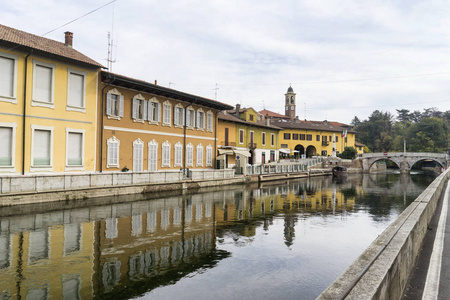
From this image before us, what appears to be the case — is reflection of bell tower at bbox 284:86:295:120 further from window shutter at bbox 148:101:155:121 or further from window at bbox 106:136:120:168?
window at bbox 106:136:120:168

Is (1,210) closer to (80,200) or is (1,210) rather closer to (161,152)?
(80,200)

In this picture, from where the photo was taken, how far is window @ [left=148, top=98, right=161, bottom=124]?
25688 millimetres

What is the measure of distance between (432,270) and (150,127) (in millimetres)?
22219

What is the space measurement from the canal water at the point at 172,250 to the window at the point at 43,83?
615 cm

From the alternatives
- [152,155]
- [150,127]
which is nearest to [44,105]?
[150,127]

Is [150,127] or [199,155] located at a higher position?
[150,127]

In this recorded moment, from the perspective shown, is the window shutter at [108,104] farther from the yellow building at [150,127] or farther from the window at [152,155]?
the window at [152,155]

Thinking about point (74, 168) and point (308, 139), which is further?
point (308, 139)

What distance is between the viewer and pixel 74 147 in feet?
67.0

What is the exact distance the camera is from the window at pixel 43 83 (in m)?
18.4

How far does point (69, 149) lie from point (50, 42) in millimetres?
7103

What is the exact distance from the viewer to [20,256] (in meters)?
8.39

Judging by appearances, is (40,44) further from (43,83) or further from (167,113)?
(167,113)

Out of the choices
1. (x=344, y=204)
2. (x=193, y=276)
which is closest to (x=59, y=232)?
(x=193, y=276)
